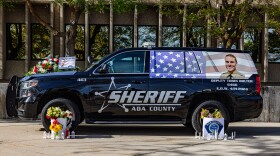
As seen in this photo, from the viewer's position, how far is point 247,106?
1026 centimetres

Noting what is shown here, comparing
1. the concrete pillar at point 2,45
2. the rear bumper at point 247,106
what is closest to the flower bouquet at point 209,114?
the rear bumper at point 247,106

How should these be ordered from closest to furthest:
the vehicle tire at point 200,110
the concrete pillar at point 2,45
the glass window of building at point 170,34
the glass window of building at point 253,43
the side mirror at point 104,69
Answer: the side mirror at point 104,69 < the vehicle tire at point 200,110 < the concrete pillar at point 2,45 < the glass window of building at point 170,34 < the glass window of building at point 253,43

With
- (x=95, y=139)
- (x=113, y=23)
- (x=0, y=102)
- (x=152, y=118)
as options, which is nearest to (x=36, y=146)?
(x=95, y=139)

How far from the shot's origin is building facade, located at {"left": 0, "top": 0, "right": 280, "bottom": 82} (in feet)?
78.7

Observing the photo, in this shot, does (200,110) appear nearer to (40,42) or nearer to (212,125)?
(212,125)

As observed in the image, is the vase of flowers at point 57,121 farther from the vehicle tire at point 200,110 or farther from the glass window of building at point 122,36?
the glass window of building at point 122,36

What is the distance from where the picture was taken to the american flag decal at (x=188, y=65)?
33.2ft

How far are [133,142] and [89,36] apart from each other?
16.0m

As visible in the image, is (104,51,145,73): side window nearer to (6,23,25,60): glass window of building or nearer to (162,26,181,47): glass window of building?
A: (162,26,181,47): glass window of building

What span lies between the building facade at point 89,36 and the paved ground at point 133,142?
40.5ft

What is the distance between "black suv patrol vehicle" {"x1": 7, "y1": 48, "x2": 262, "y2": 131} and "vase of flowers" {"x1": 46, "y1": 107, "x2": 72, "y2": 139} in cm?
27

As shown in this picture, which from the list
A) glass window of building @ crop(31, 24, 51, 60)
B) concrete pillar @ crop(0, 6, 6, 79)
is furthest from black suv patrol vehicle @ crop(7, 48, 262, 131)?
glass window of building @ crop(31, 24, 51, 60)

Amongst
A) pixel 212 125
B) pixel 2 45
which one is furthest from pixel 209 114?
pixel 2 45

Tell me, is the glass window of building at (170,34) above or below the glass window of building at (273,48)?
above
